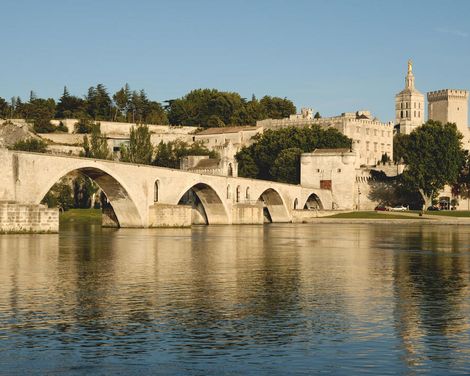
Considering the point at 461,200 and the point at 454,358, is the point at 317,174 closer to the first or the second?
the point at 461,200

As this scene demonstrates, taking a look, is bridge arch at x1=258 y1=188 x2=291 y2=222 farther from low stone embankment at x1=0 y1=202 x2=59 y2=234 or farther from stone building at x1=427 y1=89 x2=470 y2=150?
stone building at x1=427 y1=89 x2=470 y2=150

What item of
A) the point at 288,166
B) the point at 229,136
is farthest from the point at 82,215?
the point at 229,136

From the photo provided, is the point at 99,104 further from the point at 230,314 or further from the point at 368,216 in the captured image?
the point at 230,314

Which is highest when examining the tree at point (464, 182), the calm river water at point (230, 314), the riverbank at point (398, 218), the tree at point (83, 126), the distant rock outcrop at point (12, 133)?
the tree at point (83, 126)

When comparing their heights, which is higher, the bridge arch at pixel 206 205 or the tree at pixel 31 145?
the tree at pixel 31 145

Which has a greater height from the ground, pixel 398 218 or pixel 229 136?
pixel 229 136

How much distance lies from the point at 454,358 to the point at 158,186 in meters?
62.1

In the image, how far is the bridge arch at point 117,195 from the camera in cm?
6956

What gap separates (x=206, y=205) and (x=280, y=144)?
44818 mm

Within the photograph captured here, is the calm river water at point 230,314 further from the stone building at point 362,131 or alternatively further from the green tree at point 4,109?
the green tree at point 4,109

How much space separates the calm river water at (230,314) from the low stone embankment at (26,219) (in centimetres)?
1458

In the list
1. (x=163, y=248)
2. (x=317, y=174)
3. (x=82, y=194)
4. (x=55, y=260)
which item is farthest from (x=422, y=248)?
(x=317, y=174)

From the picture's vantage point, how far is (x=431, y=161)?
122 m

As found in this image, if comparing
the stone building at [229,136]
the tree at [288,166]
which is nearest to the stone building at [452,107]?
the stone building at [229,136]
